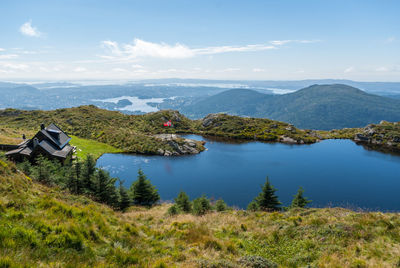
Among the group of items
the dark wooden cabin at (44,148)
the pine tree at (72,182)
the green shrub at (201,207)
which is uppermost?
the dark wooden cabin at (44,148)

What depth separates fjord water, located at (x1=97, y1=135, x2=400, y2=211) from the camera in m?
38.7

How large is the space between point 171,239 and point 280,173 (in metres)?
43.2

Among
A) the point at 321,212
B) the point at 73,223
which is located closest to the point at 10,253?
the point at 73,223

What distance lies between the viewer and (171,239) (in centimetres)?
1113

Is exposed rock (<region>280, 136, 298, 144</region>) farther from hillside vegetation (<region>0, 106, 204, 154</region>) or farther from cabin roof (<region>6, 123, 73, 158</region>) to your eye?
cabin roof (<region>6, 123, 73, 158</region>)

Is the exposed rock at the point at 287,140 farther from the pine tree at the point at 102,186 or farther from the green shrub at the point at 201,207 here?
the pine tree at the point at 102,186

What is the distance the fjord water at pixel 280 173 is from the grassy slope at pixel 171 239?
75.3 feet

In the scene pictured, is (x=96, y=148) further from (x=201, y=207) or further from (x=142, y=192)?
(x=201, y=207)

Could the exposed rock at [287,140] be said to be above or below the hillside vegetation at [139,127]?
below

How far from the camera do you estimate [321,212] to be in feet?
51.0

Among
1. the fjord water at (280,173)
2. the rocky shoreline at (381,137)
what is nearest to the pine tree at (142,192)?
the fjord water at (280,173)

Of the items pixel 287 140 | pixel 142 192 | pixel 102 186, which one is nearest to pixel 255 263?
pixel 102 186

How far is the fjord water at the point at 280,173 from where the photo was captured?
38688mm

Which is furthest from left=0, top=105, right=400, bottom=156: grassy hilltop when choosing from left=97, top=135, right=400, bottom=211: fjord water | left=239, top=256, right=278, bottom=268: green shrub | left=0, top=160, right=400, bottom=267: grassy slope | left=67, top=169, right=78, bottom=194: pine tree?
left=239, top=256, right=278, bottom=268: green shrub
